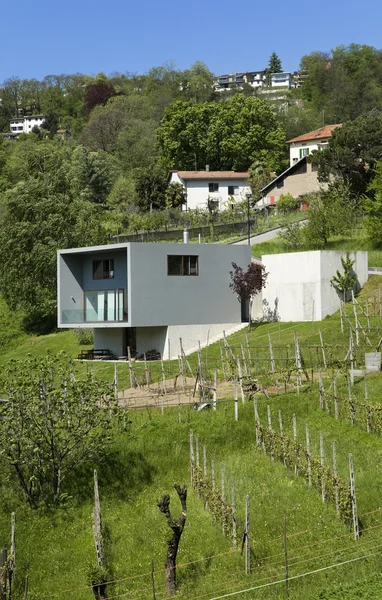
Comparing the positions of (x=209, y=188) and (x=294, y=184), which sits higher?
(x=209, y=188)

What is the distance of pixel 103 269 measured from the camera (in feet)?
150

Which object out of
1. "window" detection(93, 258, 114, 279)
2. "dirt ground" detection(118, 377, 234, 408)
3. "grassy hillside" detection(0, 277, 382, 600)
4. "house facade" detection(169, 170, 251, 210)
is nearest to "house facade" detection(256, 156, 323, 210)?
"house facade" detection(169, 170, 251, 210)

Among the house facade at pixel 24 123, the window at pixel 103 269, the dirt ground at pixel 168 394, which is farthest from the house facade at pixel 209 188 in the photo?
the house facade at pixel 24 123

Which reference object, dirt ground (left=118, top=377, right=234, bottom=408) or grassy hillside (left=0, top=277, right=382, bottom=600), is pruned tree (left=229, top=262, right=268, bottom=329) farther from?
grassy hillside (left=0, top=277, right=382, bottom=600)

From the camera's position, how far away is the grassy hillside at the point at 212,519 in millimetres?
17297

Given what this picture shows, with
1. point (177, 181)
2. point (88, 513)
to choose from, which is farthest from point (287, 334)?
point (177, 181)

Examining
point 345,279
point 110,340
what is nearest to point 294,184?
point 345,279

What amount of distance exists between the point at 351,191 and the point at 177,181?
A: 62.8 feet

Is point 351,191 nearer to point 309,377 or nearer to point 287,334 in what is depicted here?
point 287,334

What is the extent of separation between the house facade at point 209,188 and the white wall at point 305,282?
30.9m

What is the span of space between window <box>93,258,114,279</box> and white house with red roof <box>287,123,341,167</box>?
37.5 m

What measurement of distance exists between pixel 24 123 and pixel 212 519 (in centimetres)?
15138

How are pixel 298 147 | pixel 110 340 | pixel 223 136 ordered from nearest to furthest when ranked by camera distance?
pixel 110 340 → pixel 298 147 → pixel 223 136

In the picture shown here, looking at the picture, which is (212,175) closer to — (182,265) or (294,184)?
(294,184)
